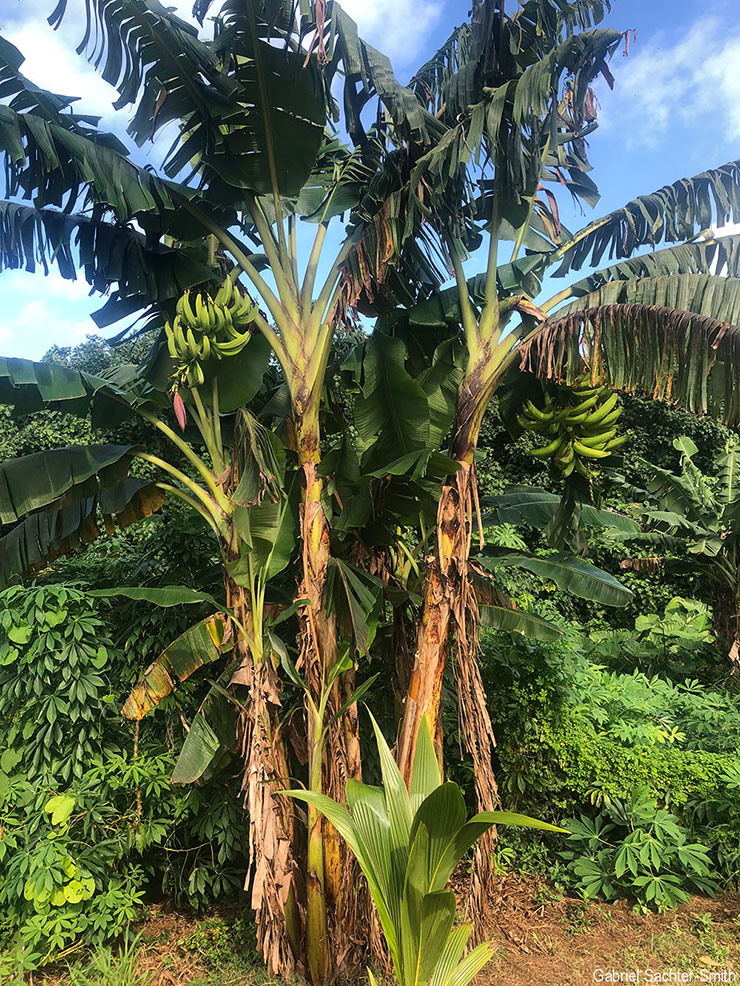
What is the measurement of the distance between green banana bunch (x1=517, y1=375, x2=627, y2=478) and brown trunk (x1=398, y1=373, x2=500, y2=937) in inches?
14.7

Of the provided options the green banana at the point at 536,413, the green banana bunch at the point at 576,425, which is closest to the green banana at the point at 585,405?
the green banana bunch at the point at 576,425

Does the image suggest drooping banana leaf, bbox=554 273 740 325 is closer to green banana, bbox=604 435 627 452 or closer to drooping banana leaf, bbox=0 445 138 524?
green banana, bbox=604 435 627 452

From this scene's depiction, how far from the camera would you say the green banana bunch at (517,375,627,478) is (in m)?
3.65

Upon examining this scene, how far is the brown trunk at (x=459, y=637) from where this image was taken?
3.63 meters

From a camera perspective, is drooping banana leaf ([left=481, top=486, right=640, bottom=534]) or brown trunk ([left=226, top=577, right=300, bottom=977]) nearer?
brown trunk ([left=226, top=577, right=300, bottom=977])

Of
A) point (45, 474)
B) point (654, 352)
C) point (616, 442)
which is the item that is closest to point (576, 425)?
point (616, 442)

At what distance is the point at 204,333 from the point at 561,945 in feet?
13.7

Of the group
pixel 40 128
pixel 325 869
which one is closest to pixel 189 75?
pixel 40 128

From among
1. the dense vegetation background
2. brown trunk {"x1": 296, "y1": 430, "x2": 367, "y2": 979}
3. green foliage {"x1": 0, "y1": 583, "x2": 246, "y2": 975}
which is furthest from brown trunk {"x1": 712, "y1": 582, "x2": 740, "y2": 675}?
green foliage {"x1": 0, "y1": 583, "x2": 246, "y2": 975}

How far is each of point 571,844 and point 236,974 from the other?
2.48 m

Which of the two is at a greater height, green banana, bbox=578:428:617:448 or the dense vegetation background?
green banana, bbox=578:428:617:448

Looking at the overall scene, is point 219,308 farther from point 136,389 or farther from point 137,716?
point 137,716

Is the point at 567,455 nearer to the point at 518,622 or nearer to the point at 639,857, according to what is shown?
the point at 518,622

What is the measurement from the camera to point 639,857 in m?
4.32
